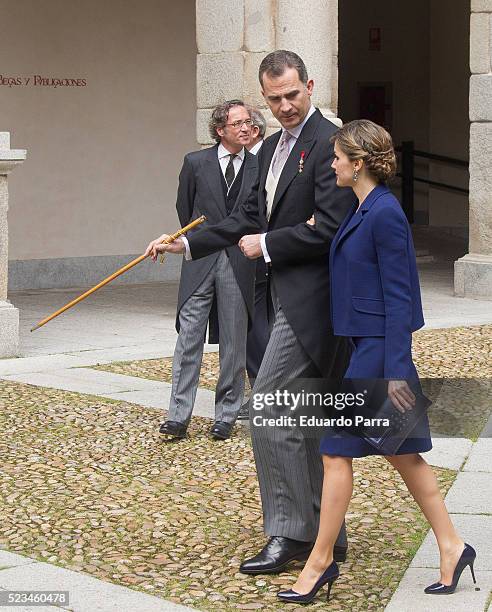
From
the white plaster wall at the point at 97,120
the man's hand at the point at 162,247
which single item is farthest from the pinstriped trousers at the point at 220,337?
the white plaster wall at the point at 97,120

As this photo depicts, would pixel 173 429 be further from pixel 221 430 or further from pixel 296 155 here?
pixel 296 155

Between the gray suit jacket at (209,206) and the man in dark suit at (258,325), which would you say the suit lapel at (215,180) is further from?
the man in dark suit at (258,325)

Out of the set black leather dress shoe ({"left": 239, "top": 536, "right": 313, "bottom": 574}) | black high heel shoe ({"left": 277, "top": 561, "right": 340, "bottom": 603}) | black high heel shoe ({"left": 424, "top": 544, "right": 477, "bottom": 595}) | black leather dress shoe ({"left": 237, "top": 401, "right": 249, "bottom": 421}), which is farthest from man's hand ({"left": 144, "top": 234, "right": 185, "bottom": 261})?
black leather dress shoe ({"left": 237, "top": 401, "right": 249, "bottom": 421})

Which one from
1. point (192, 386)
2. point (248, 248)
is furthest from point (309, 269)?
point (192, 386)

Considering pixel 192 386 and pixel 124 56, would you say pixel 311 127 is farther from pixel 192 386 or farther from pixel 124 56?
pixel 124 56

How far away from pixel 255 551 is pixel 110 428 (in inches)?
93.0

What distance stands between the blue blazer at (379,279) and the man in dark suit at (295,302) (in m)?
0.24

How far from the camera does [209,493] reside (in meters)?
6.01

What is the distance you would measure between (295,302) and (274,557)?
A: 88 cm

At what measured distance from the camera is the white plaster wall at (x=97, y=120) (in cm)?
1443

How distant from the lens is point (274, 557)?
4.82m

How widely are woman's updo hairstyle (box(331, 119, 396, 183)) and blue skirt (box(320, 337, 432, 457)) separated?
1.83 feet

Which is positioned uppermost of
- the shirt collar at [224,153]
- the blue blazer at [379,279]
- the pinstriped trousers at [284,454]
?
the shirt collar at [224,153]

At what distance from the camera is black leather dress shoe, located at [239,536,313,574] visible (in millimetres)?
4816
